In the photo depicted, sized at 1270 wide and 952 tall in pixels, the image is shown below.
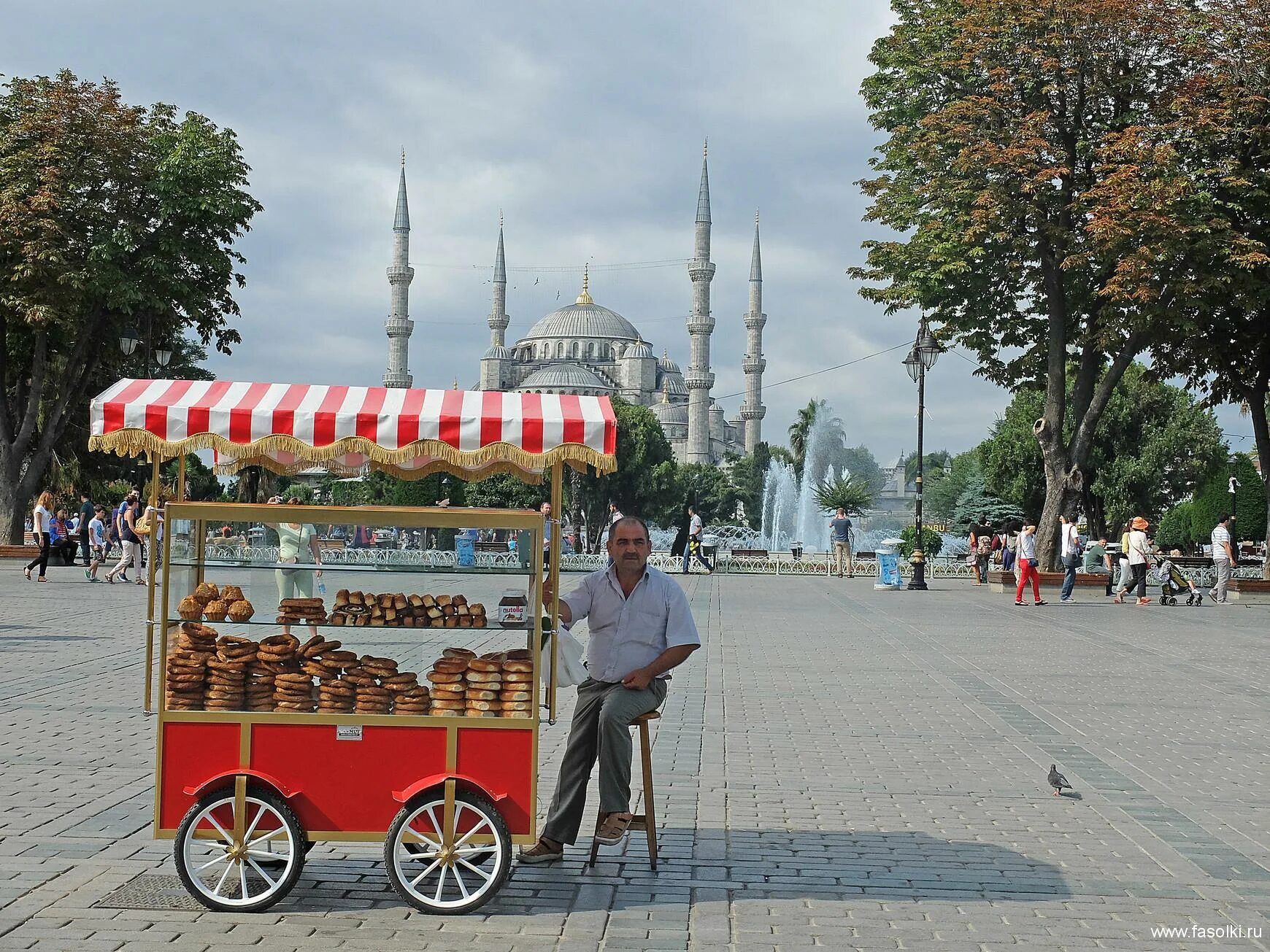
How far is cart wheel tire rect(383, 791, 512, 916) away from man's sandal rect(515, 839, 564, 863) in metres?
0.43

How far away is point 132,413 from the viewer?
17.6ft

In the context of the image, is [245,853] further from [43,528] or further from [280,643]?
[43,528]

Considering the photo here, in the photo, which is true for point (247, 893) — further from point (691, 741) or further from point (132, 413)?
point (691, 741)

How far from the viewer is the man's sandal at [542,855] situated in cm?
579

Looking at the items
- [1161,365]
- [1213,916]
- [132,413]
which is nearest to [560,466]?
[132,413]

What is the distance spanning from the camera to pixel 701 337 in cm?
12331

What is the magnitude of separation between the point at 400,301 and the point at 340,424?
116 meters

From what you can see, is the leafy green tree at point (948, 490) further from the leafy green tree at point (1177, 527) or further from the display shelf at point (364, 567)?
the display shelf at point (364, 567)

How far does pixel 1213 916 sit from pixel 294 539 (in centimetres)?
387

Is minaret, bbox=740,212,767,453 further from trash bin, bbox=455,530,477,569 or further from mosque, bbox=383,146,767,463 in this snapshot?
trash bin, bbox=455,530,477,569

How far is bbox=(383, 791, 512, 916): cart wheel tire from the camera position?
202 inches

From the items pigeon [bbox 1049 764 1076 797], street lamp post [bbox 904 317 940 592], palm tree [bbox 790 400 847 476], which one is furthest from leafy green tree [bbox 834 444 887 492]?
pigeon [bbox 1049 764 1076 797]

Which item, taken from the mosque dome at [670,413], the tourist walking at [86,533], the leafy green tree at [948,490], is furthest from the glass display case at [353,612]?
the mosque dome at [670,413]

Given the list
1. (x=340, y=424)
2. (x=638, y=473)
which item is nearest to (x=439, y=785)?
(x=340, y=424)
